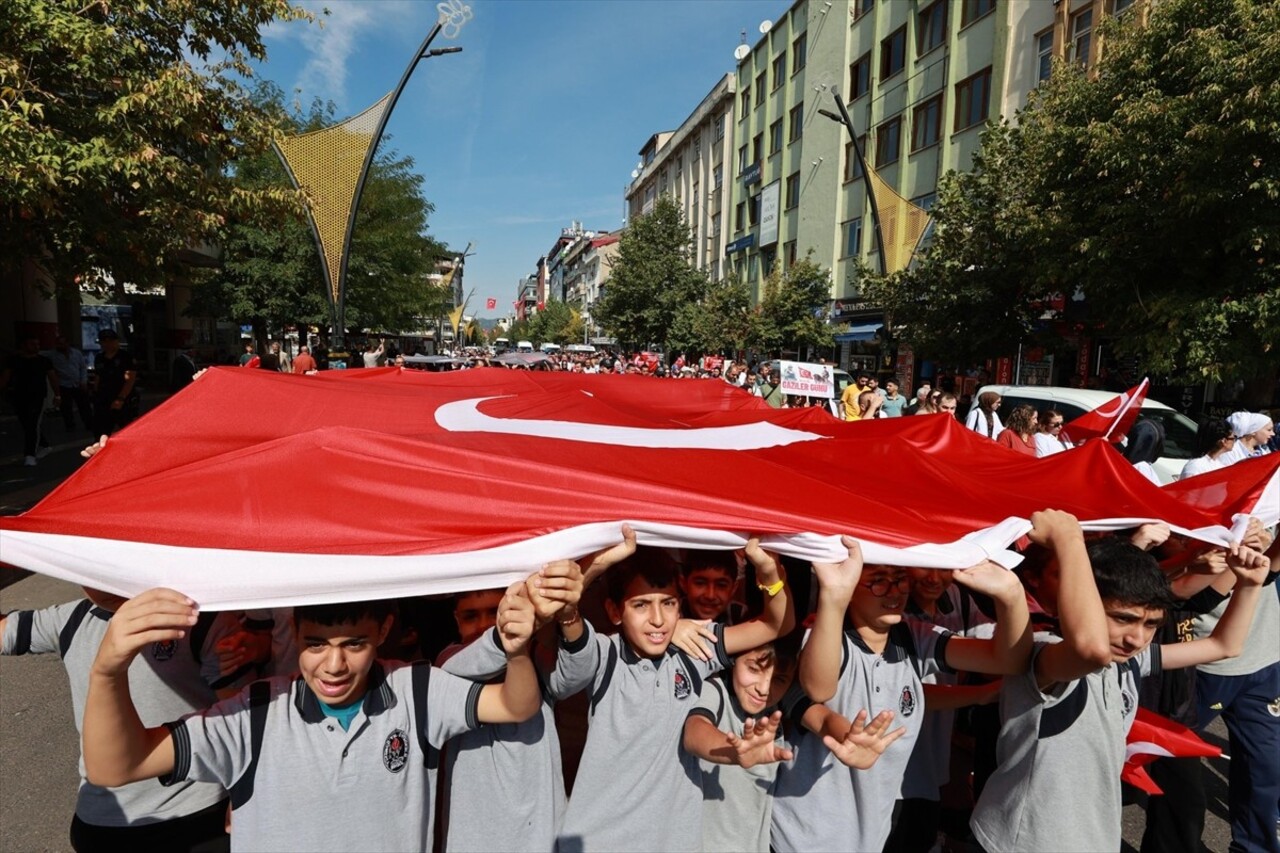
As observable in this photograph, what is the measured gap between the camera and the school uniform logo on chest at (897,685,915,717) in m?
2.33

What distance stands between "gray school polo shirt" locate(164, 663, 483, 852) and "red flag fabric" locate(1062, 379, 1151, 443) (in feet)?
17.1

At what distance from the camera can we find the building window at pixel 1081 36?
1518cm

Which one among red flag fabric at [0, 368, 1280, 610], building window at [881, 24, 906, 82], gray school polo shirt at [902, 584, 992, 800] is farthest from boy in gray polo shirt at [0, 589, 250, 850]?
building window at [881, 24, 906, 82]

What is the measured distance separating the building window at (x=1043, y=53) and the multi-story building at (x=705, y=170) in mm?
20176

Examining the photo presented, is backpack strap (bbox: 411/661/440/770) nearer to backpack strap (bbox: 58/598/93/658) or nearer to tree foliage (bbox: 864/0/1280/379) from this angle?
backpack strap (bbox: 58/598/93/658)

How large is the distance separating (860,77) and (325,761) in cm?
2818

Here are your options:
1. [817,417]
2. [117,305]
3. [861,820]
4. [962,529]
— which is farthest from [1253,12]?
[117,305]

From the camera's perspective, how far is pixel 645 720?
216 centimetres

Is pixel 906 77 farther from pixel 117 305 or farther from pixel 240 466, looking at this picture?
pixel 117 305

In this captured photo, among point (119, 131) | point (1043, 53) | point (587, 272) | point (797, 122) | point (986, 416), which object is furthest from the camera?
point (587, 272)

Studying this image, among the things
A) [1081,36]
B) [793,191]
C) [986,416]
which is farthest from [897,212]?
[793,191]

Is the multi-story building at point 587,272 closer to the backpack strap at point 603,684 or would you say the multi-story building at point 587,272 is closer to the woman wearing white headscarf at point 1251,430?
the woman wearing white headscarf at point 1251,430

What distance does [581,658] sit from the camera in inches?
79.0

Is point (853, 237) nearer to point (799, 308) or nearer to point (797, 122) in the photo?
point (799, 308)
